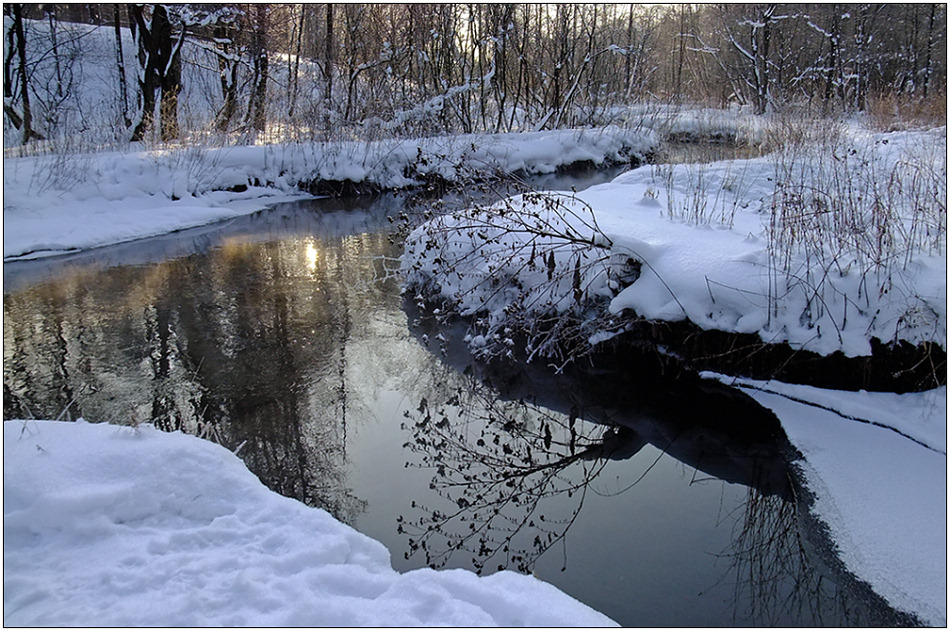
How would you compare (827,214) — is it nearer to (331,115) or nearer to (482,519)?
(482,519)

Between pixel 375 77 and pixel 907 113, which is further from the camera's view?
pixel 375 77

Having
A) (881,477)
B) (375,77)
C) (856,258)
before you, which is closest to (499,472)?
(881,477)

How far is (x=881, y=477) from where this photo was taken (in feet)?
12.6

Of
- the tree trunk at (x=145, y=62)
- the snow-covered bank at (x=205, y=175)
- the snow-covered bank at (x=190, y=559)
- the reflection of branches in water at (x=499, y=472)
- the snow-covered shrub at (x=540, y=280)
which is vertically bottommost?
the reflection of branches in water at (x=499, y=472)

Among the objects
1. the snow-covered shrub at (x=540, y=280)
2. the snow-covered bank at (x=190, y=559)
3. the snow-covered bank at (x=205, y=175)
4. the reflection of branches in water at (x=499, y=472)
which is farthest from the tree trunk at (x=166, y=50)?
the snow-covered bank at (x=190, y=559)

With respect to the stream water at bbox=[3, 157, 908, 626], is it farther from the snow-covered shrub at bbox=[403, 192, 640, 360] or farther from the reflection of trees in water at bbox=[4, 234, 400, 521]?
the snow-covered shrub at bbox=[403, 192, 640, 360]

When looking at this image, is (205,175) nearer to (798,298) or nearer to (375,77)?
(375,77)

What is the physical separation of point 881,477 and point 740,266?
1.89 metres

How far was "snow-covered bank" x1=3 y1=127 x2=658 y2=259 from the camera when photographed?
994cm

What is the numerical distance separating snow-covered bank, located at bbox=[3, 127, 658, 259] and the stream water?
7.04ft

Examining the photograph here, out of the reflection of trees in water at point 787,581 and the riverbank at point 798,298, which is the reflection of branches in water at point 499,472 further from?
the riverbank at point 798,298

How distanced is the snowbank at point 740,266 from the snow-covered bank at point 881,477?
0.41 m

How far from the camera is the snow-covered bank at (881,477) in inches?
123

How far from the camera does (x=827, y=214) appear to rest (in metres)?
5.43
